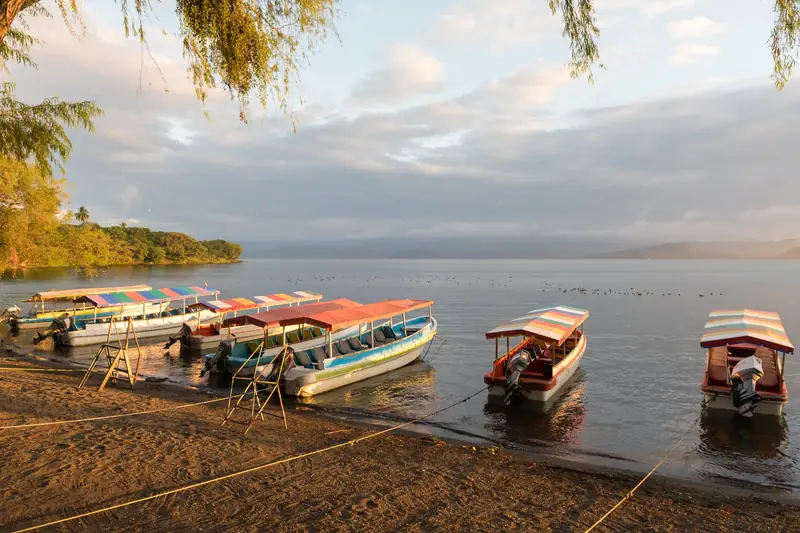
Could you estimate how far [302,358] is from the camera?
67.2 ft

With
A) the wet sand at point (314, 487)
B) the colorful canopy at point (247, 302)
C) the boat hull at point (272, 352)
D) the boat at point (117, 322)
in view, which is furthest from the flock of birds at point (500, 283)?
the wet sand at point (314, 487)

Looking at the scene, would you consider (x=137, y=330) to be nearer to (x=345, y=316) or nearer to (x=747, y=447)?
(x=345, y=316)

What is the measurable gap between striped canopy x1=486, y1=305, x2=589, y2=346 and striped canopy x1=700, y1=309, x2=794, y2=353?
4.78 meters

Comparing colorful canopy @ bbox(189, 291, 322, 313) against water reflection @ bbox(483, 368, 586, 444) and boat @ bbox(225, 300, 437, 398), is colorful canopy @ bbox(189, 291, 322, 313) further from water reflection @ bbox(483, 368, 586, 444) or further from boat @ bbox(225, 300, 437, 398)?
water reflection @ bbox(483, 368, 586, 444)

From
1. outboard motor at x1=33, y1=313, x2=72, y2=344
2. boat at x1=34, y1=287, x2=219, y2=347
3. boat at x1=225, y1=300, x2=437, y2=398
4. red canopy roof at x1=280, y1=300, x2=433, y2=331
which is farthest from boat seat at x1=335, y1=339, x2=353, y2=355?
outboard motor at x1=33, y1=313, x2=72, y2=344

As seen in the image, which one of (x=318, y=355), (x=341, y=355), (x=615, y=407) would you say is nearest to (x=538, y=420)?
(x=615, y=407)

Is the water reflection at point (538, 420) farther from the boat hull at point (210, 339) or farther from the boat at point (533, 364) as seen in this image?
the boat hull at point (210, 339)

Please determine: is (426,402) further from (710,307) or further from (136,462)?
(710,307)

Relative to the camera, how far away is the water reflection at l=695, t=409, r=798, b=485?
41.0ft

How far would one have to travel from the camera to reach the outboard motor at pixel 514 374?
17484mm

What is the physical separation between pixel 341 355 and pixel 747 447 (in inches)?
575

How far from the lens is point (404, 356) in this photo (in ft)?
80.6

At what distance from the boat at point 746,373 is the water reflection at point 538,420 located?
4.59 meters

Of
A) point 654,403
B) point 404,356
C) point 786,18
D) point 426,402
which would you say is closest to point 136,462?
point 426,402
